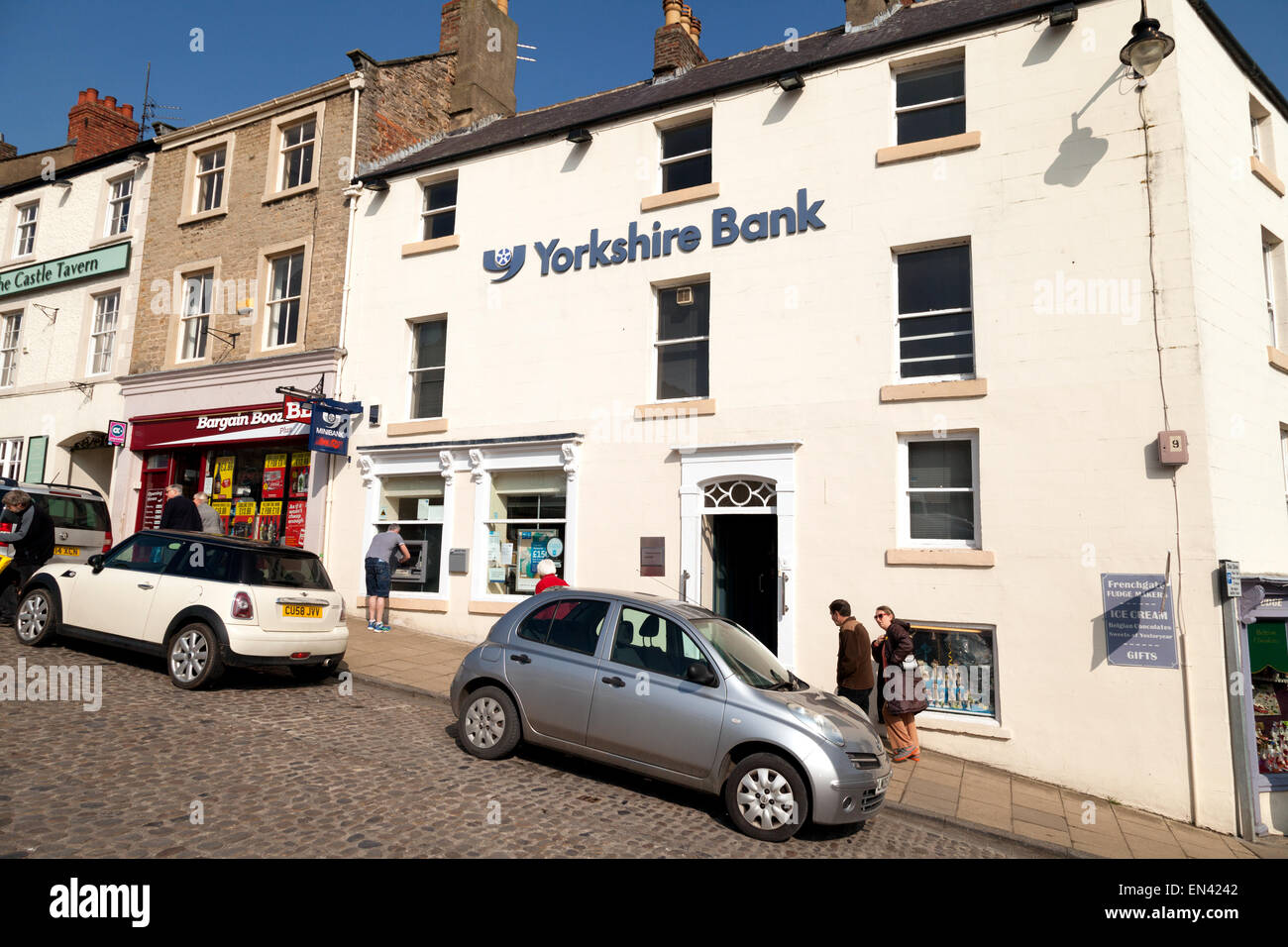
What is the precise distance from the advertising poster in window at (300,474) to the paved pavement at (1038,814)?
22.0ft

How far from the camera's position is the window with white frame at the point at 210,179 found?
17656mm

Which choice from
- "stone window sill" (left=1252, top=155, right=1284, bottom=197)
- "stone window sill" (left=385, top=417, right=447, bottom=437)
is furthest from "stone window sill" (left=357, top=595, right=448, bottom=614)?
"stone window sill" (left=1252, top=155, right=1284, bottom=197)

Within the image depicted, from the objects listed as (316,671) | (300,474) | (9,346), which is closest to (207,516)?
(300,474)

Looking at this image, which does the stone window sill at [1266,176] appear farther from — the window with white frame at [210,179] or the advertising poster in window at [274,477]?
the window with white frame at [210,179]

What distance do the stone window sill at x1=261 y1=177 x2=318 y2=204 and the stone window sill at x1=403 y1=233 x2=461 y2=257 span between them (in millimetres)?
2962

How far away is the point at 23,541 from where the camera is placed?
10781 mm

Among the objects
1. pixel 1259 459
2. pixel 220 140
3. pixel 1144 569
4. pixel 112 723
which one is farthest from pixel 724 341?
pixel 220 140

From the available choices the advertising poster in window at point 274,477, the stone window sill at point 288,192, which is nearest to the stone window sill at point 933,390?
the advertising poster in window at point 274,477

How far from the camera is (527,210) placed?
13.7 meters

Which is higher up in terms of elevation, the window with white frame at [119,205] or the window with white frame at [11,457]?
the window with white frame at [119,205]

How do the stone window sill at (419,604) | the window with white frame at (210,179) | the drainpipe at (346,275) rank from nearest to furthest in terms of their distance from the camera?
the stone window sill at (419,604) < the drainpipe at (346,275) < the window with white frame at (210,179)

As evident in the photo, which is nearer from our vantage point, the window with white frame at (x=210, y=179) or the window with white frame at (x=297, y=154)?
the window with white frame at (x=297, y=154)
